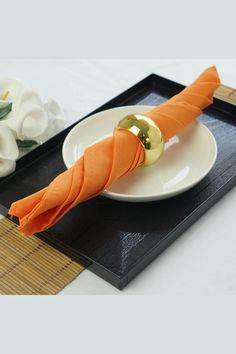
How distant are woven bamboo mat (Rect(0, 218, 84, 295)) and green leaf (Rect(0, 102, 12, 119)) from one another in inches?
11.7

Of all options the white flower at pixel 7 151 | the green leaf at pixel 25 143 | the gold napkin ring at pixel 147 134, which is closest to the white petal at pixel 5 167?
the white flower at pixel 7 151

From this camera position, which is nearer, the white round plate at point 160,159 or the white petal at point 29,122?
the white round plate at point 160,159

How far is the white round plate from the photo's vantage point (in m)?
1.35

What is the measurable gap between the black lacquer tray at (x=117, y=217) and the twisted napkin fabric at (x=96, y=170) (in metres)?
0.05

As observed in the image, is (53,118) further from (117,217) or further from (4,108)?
(117,217)

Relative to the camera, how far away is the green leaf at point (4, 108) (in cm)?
150

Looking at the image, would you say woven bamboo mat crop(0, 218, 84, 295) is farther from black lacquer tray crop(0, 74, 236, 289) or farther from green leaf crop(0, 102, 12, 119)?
green leaf crop(0, 102, 12, 119)

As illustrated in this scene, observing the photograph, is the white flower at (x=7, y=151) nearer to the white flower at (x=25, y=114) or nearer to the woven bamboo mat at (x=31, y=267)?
the white flower at (x=25, y=114)

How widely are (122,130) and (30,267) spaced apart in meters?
0.34

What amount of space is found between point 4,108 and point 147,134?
1.08 ft

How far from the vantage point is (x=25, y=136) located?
58.1 inches

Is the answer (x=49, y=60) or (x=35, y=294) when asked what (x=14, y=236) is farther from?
(x=49, y=60)

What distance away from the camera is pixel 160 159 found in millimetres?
1457

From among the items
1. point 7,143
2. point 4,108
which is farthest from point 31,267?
point 4,108
